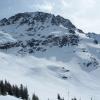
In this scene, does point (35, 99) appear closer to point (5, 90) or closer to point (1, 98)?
point (5, 90)

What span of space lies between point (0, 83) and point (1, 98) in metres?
44.4

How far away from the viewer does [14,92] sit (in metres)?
194

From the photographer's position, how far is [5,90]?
191m

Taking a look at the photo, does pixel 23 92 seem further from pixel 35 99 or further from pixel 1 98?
pixel 1 98

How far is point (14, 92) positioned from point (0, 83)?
8570 millimetres

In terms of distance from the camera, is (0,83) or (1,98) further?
(0,83)

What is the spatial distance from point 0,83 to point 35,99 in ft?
62.9

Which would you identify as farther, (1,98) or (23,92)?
(23,92)

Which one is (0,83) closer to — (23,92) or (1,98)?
(23,92)

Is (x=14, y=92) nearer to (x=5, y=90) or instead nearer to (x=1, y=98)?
(x=5, y=90)

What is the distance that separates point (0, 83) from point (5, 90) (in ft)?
24.2

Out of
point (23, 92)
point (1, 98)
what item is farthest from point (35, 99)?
point (1, 98)

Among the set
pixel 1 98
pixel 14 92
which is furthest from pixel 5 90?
pixel 1 98
